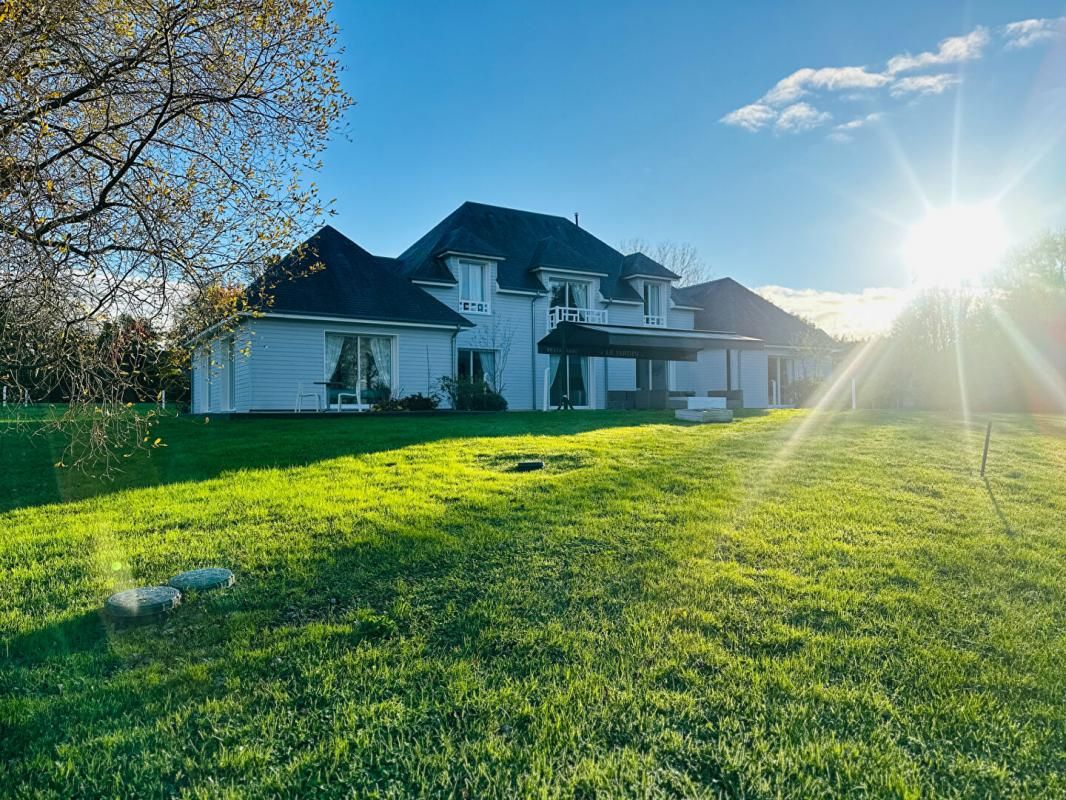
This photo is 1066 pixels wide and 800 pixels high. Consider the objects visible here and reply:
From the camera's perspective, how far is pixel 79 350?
17.6 ft

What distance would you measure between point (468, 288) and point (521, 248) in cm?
407

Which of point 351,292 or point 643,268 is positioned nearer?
point 351,292

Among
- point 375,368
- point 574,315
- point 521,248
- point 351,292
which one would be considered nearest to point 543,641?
point 375,368

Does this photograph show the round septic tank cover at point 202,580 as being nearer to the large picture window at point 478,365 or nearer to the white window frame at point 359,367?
the white window frame at point 359,367

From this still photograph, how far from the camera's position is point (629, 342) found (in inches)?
754

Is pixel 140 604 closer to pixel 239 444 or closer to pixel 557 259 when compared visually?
pixel 239 444

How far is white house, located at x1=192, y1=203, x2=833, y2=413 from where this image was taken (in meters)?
17.8

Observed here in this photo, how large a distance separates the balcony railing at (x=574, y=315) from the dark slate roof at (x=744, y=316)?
5.19m

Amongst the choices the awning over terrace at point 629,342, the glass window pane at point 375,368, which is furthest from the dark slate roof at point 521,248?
the awning over terrace at point 629,342

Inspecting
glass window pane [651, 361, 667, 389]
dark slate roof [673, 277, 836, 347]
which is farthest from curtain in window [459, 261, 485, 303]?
dark slate roof [673, 277, 836, 347]

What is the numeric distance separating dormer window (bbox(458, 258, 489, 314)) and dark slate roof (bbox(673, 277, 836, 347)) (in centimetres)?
991

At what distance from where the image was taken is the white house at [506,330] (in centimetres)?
1783

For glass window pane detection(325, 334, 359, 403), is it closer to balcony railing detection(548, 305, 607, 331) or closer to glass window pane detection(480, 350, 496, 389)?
glass window pane detection(480, 350, 496, 389)

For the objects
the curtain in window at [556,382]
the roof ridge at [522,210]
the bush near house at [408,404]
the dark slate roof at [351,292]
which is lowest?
the bush near house at [408,404]
